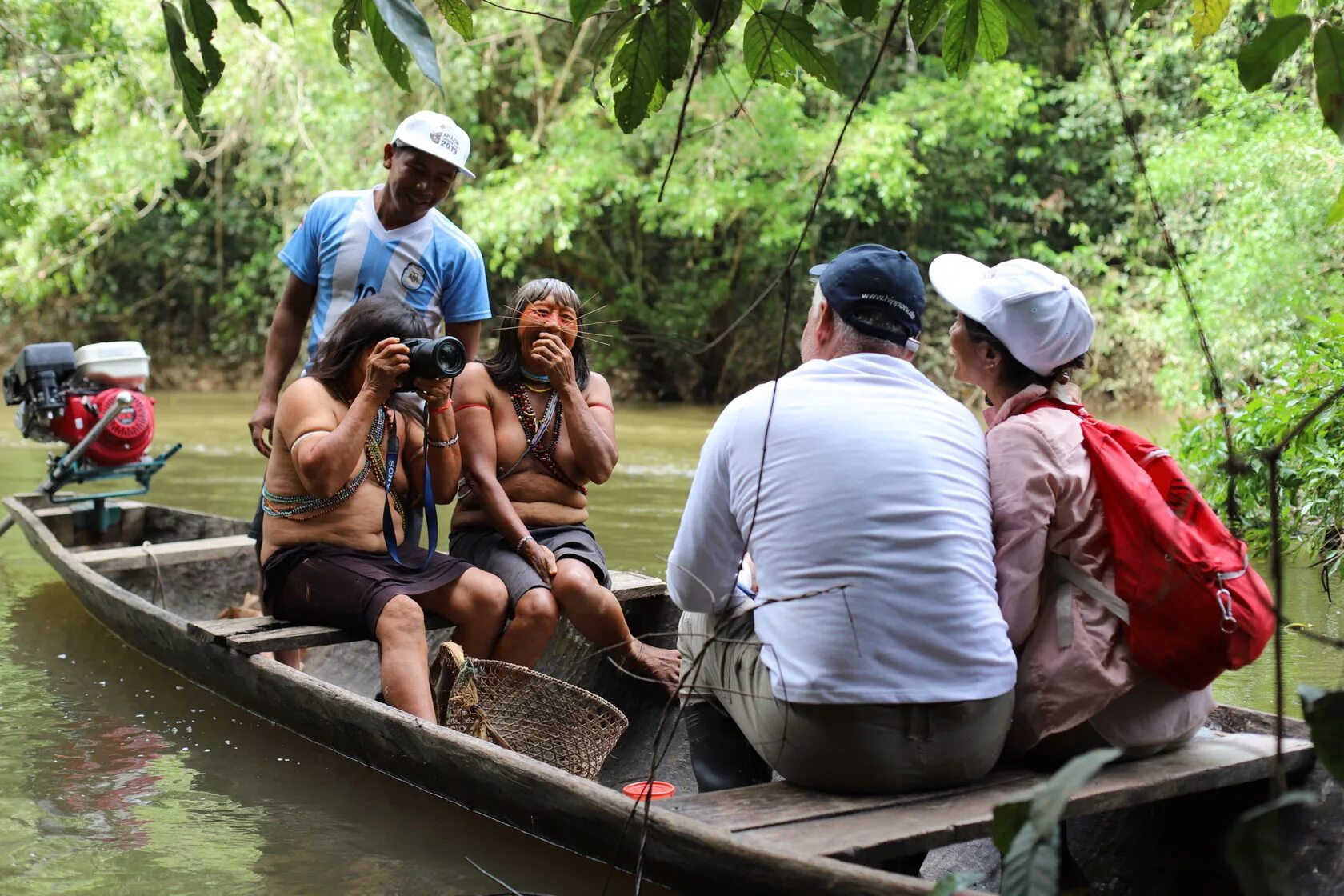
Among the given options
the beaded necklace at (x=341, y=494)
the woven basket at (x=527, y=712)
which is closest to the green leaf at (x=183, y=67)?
the woven basket at (x=527, y=712)

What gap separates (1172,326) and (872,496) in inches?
315

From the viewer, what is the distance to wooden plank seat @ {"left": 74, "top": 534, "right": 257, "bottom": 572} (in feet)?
16.1

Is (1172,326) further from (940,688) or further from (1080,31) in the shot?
(940,688)

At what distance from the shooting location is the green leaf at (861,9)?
5.82ft

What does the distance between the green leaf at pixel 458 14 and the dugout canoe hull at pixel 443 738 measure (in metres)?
1.12

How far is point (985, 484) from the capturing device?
7.69ft

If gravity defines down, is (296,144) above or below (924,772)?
above

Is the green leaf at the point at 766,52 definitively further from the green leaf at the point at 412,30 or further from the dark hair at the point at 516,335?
the dark hair at the point at 516,335

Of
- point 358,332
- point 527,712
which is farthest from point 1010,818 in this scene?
point 358,332

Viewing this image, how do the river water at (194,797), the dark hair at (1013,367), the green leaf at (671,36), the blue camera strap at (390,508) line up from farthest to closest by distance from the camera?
the blue camera strap at (390,508)
the river water at (194,797)
the dark hair at (1013,367)
the green leaf at (671,36)

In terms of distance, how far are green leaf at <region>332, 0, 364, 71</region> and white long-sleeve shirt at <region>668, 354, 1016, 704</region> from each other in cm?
84

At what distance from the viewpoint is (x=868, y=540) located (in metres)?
2.20

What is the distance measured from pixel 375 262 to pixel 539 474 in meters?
0.76

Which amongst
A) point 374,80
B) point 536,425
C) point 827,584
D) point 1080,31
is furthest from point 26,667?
point 1080,31
